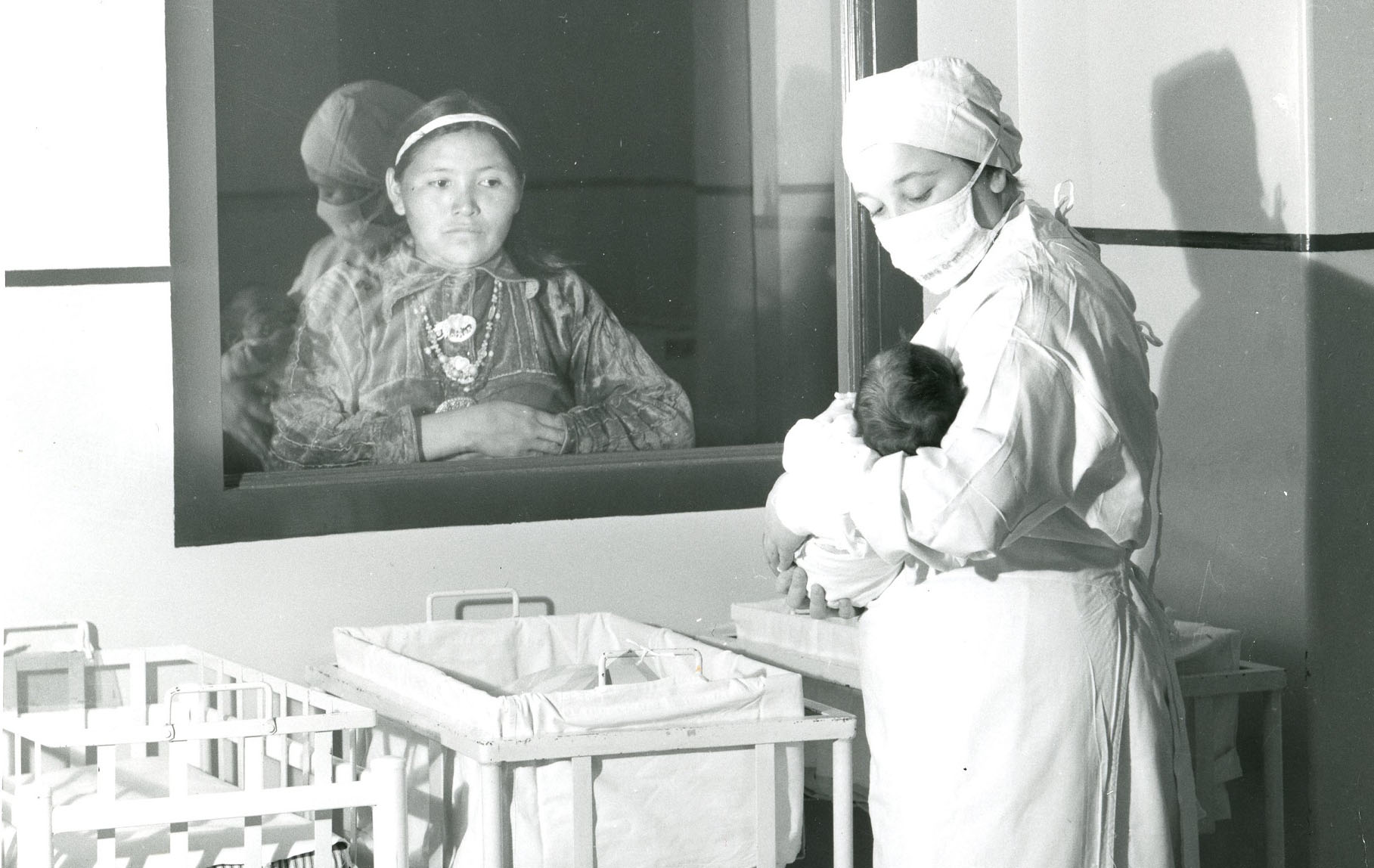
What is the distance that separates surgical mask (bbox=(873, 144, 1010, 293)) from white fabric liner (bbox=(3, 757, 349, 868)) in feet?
3.36

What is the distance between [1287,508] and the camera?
2.39m

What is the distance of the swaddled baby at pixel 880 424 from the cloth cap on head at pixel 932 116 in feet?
0.74

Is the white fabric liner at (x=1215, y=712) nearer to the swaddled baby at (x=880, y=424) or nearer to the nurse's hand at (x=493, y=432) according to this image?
the swaddled baby at (x=880, y=424)

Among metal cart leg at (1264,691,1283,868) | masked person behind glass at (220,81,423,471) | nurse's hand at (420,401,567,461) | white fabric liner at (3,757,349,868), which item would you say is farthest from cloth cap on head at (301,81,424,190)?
metal cart leg at (1264,691,1283,868)

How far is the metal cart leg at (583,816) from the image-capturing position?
196 centimetres

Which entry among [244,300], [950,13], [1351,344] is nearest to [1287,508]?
[1351,344]

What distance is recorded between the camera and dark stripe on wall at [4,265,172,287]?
2.43 meters

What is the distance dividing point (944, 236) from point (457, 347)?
1.15 meters

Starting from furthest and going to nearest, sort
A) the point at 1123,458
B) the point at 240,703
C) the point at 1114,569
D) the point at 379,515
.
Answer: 1. the point at 379,515
2. the point at 240,703
3. the point at 1114,569
4. the point at 1123,458

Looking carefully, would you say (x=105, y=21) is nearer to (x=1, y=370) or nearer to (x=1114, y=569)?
(x=1, y=370)

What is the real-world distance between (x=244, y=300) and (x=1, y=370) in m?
0.38

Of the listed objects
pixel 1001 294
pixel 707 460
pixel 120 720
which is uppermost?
pixel 1001 294

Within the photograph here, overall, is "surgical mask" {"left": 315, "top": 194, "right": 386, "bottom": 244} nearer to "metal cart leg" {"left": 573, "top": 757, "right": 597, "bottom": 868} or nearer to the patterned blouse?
the patterned blouse

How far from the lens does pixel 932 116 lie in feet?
5.71
